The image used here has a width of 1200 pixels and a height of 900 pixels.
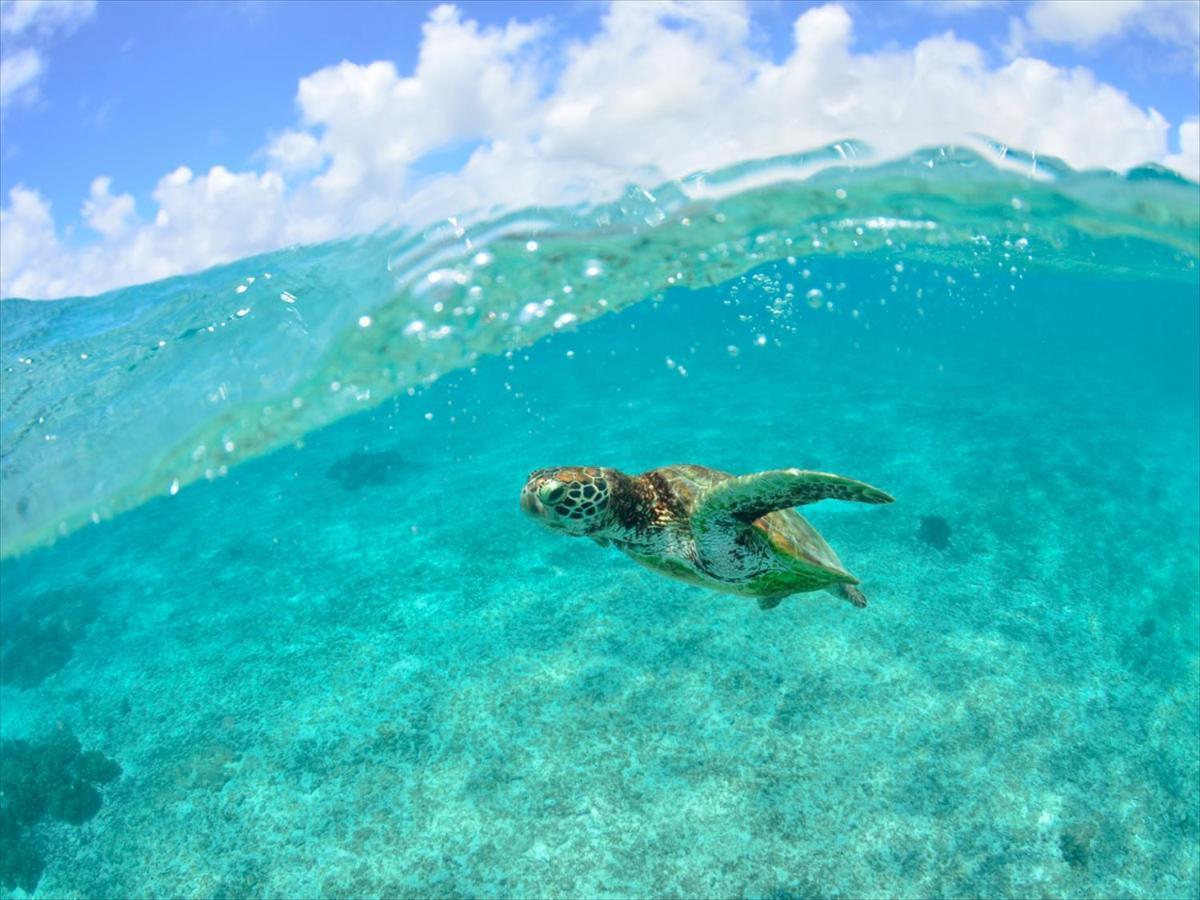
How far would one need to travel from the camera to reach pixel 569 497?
171 inches

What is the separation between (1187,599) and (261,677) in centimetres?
1844

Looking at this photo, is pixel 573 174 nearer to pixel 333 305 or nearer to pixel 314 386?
pixel 333 305

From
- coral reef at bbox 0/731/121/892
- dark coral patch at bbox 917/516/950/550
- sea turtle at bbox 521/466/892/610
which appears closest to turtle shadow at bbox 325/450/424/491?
coral reef at bbox 0/731/121/892

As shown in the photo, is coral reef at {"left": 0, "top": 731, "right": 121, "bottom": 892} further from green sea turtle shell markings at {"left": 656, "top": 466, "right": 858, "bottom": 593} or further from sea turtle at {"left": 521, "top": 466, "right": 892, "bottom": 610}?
green sea turtle shell markings at {"left": 656, "top": 466, "right": 858, "bottom": 593}

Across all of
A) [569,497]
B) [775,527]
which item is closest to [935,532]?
[775,527]

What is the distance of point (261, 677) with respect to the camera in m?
11.6

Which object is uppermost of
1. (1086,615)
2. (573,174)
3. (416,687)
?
(573,174)

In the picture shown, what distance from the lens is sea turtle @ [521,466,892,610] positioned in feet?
13.7

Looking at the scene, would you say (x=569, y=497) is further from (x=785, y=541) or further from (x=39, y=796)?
(x=39, y=796)

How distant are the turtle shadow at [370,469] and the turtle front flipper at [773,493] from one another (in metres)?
18.2

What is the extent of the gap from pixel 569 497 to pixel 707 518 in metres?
1.02

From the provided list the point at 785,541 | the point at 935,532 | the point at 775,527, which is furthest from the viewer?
the point at 935,532

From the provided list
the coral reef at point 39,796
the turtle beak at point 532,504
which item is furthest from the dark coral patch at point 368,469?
the turtle beak at point 532,504

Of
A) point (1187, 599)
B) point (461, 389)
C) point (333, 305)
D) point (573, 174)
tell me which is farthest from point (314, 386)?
point (1187, 599)
